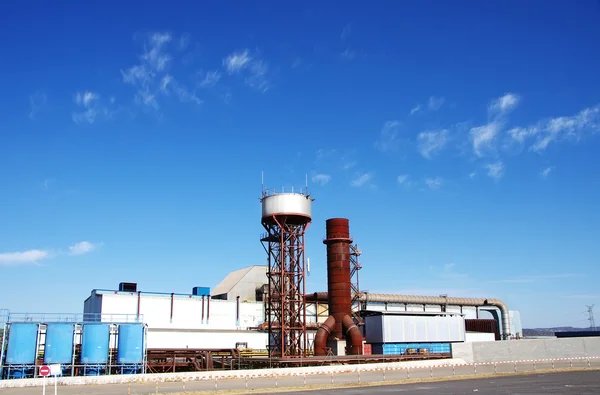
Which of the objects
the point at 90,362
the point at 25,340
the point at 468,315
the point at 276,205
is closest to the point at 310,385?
the point at 90,362

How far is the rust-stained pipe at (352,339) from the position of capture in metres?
56.8

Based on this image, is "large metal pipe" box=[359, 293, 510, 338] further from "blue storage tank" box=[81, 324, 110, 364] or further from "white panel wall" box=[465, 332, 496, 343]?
"blue storage tank" box=[81, 324, 110, 364]

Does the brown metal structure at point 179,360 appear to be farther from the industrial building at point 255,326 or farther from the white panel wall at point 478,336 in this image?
the white panel wall at point 478,336

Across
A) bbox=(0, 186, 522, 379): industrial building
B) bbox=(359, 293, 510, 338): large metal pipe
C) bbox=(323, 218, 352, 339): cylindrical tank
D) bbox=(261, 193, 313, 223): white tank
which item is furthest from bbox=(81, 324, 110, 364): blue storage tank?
bbox=(359, 293, 510, 338): large metal pipe

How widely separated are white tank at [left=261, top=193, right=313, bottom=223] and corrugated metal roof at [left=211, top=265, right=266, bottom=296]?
18484 mm

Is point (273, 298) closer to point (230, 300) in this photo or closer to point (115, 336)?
point (230, 300)

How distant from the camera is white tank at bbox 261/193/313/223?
189 ft

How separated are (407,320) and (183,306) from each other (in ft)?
87.0

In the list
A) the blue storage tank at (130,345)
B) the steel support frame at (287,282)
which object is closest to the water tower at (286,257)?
the steel support frame at (287,282)

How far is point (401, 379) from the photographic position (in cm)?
3956

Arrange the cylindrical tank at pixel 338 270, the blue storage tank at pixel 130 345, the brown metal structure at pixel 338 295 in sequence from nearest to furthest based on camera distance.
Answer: the blue storage tank at pixel 130 345
the brown metal structure at pixel 338 295
the cylindrical tank at pixel 338 270

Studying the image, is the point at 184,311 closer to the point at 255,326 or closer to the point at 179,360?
the point at 255,326

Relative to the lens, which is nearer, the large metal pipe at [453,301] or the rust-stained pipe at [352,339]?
the rust-stained pipe at [352,339]

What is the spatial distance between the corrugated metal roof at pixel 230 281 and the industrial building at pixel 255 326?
15.5 inches
